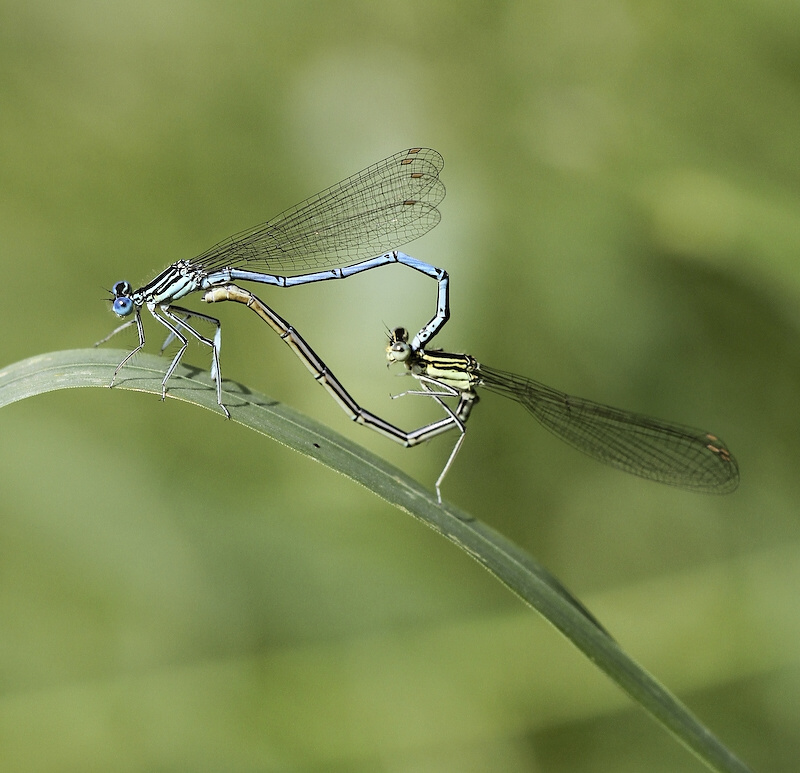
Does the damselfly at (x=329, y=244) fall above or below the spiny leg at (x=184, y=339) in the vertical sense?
above

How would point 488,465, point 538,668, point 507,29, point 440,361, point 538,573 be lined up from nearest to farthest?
point 538,573 < point 440,361 < point 538,668 < point 488,465 < point 507,29

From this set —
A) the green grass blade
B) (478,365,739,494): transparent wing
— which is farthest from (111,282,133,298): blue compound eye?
(478,365,739,494): transparent wing

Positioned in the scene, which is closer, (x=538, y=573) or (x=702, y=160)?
(x=538, y=573)

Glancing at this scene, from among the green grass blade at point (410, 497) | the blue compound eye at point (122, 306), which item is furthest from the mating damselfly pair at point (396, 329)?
the green grass blade at point (410, 497)

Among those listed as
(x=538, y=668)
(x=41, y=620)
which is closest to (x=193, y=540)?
(x=41, y=620)

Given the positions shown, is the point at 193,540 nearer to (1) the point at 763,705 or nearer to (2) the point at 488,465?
(2) the point at 488,465

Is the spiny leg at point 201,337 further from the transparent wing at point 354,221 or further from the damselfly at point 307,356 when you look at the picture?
the transparent wing at point 354,221
